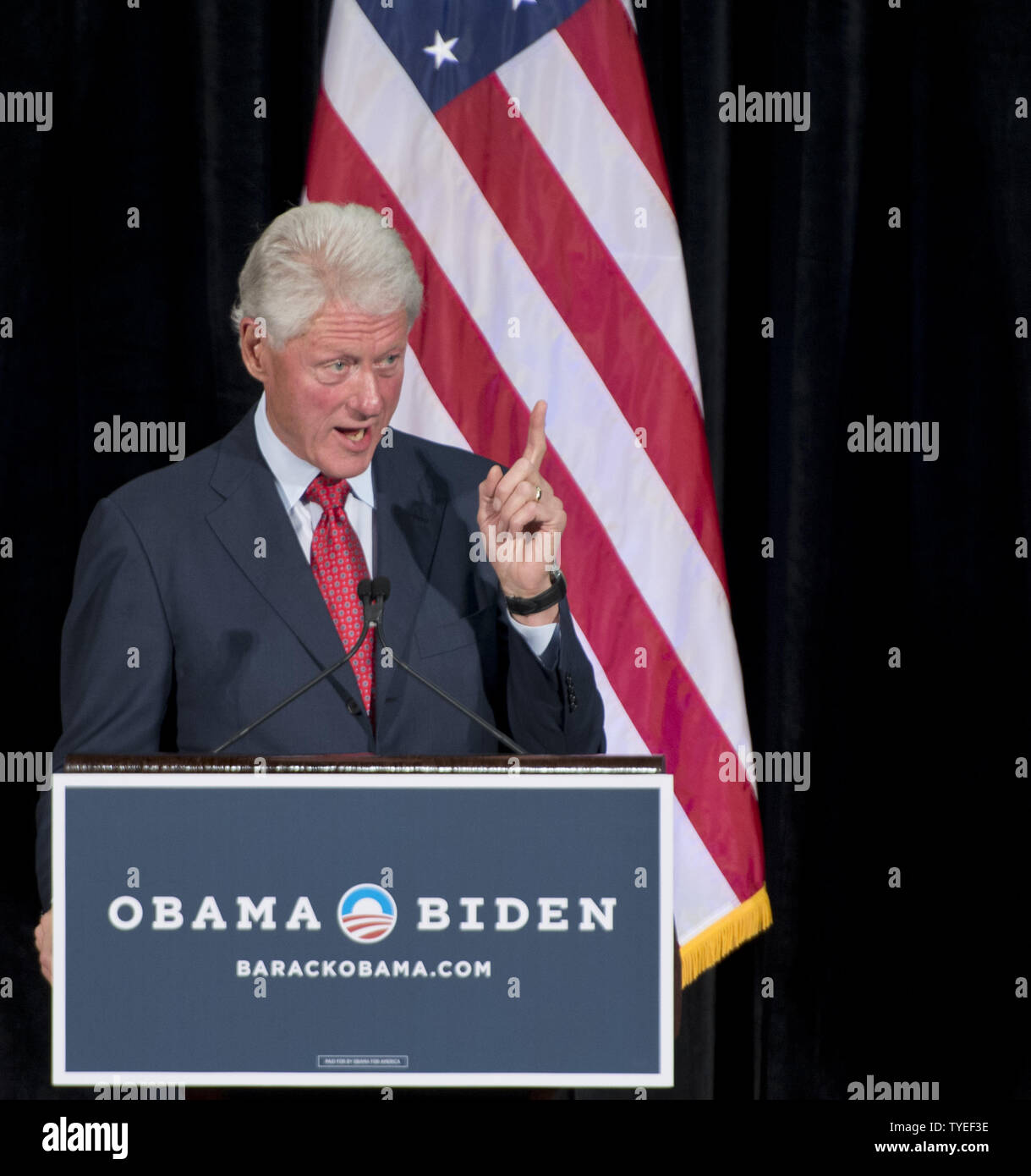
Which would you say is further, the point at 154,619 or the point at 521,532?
the point at 154,619

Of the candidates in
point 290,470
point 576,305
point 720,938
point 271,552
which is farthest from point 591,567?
point 271,552

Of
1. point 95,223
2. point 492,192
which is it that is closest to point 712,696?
point 492,192

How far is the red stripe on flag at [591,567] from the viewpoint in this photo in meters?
2.72

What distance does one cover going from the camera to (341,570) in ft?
6.58

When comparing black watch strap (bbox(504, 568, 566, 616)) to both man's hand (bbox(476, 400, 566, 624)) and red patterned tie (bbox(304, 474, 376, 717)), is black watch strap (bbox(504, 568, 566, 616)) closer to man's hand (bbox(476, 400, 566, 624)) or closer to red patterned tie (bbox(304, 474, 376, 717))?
man's hand (bbox(476, 400, 566, 624))

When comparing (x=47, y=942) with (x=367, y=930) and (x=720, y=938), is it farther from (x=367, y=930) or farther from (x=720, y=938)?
(x=720, y=938)

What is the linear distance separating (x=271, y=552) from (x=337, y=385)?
0.27 meters

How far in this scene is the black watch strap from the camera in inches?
71.5

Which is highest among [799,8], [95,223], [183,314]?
[799,8]

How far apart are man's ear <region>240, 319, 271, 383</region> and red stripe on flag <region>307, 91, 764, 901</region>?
0.69 metres

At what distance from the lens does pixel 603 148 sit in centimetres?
275

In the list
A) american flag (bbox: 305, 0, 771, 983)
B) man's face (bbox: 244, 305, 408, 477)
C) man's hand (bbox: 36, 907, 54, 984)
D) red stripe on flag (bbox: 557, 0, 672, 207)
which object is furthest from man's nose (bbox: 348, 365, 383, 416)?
red stripe on flag (bbox: 557, 0, 672, 207)

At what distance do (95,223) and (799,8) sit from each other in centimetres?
145
